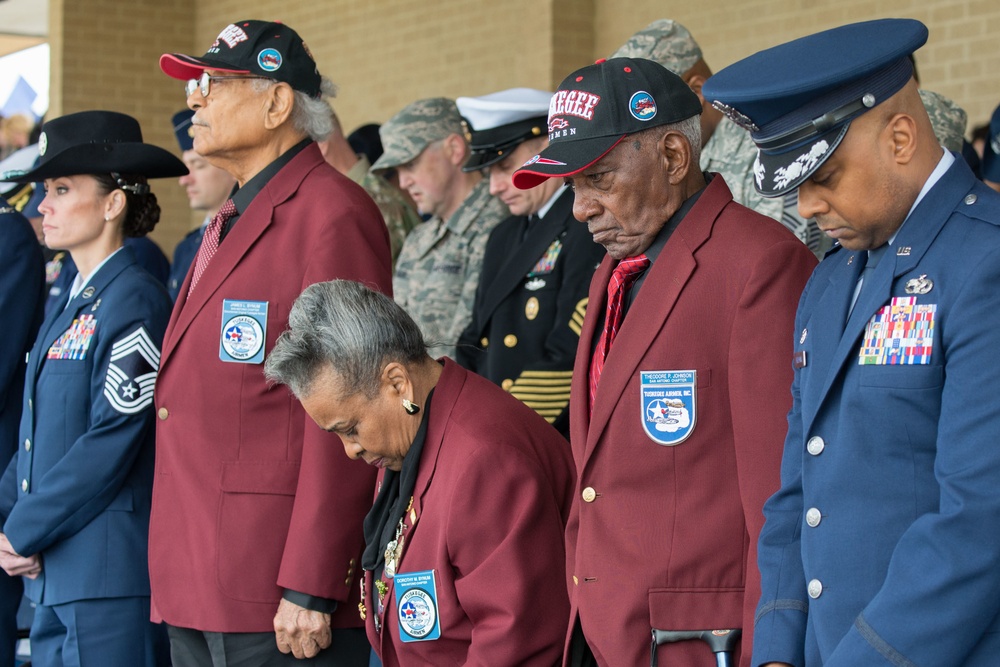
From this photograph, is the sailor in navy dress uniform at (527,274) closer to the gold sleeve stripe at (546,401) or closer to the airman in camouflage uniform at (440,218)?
the gold sleeve stripe at (546,401)

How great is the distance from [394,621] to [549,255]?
1337 millimetres

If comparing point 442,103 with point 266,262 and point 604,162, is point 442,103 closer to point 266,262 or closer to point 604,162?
point 266,262

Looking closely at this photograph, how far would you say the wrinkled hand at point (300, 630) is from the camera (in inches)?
116

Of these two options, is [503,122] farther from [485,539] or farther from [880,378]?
[880,378]

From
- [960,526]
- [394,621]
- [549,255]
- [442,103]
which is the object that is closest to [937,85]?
[442,103]

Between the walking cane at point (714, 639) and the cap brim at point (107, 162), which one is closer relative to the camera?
the walking cane at point (714, 639)

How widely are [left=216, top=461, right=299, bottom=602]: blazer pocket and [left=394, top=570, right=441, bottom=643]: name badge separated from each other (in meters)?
0.44

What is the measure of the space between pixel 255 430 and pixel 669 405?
112 cm

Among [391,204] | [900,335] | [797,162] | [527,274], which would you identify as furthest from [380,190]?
[900,335]

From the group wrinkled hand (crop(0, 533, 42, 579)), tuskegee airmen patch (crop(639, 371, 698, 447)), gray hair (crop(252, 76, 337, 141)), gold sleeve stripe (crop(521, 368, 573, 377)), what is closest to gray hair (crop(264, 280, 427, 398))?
tuskegee airmen patch (crop(639, 371, 698, 447))

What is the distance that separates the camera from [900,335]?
1.89 meters

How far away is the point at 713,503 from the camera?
2.31 meters

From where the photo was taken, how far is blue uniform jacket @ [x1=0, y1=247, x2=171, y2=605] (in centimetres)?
352

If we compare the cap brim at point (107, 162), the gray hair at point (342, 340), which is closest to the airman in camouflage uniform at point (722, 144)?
the gray hair at point (342, 340)
